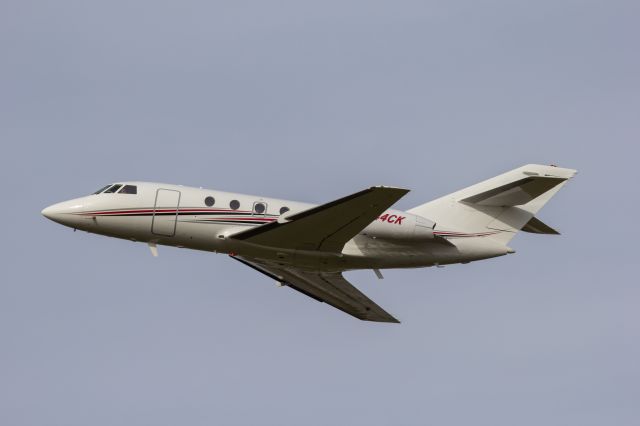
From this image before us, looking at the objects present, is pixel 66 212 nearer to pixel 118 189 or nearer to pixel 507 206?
pixel 118 189

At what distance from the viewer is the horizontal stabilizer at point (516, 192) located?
3619 cm

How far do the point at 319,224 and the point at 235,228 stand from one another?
2890 millimetres

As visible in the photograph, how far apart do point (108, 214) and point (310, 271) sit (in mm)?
6859

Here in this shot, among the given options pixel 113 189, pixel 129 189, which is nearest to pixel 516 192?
pixel 129 189

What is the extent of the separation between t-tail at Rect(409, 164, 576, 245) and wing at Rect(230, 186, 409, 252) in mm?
3493

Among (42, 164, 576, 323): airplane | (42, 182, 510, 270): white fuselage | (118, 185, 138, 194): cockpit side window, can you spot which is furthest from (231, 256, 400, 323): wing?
(118, 185, 138, 194): cockpit side window

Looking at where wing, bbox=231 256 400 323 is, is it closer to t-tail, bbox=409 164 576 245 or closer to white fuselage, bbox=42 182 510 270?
white fuselage, bbox=42 182 510 270

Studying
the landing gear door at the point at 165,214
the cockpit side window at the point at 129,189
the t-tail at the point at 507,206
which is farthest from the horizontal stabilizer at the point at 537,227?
the cockpit side window at the point at 129,189

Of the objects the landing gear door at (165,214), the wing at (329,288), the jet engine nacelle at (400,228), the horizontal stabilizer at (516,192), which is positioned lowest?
the wing at (329,288)

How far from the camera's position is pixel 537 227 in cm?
3675

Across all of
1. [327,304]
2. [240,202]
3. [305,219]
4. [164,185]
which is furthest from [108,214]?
[327,304]

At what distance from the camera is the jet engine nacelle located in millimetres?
35156

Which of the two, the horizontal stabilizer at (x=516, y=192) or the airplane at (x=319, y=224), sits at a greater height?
the horizontal stabilizer at (x=516, y=192)

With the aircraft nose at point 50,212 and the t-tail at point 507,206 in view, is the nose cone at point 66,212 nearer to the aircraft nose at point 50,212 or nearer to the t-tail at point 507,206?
the aircraft nose at point 50,212
